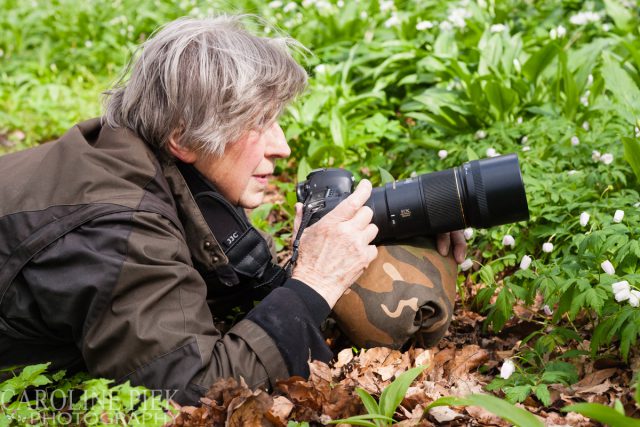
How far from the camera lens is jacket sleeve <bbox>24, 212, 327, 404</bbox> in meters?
2.30

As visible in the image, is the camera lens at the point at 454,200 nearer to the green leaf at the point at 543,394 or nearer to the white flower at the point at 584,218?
the white flower at the point at 584,218

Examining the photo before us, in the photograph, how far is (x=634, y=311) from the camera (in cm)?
251

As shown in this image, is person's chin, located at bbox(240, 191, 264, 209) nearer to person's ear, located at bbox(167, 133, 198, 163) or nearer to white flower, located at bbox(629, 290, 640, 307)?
person's ear, located at bbox(167, 133, 198, 163)

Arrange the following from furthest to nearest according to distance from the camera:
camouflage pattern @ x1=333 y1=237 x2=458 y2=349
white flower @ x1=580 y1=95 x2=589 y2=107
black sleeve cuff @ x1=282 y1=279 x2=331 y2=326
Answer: white flower @ x1=580 y1=95 x2=589 y2=107 < camouflage pattern @ x1=333 y1=237 x2=458 y2=349 < black sleeve cuff @ x1=282 y1=279 x2=331 y2=326

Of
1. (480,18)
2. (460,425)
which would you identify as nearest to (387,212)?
(460,425)

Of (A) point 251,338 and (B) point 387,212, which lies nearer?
(A) point 251,338

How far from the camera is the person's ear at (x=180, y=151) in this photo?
2.71m

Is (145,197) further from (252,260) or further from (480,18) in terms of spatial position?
(480,18)

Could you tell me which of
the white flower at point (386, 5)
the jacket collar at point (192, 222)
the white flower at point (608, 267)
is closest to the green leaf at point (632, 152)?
the white flower at point (608, 267)

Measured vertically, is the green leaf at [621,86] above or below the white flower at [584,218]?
above

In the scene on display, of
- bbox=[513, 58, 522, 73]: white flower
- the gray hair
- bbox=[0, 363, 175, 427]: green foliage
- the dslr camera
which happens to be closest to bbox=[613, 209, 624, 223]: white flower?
the dslr camera

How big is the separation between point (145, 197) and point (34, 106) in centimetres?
419

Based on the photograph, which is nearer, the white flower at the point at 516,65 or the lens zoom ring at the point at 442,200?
the lens zoom ring at the point at 442,200

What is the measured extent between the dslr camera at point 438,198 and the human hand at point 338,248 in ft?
0.25
